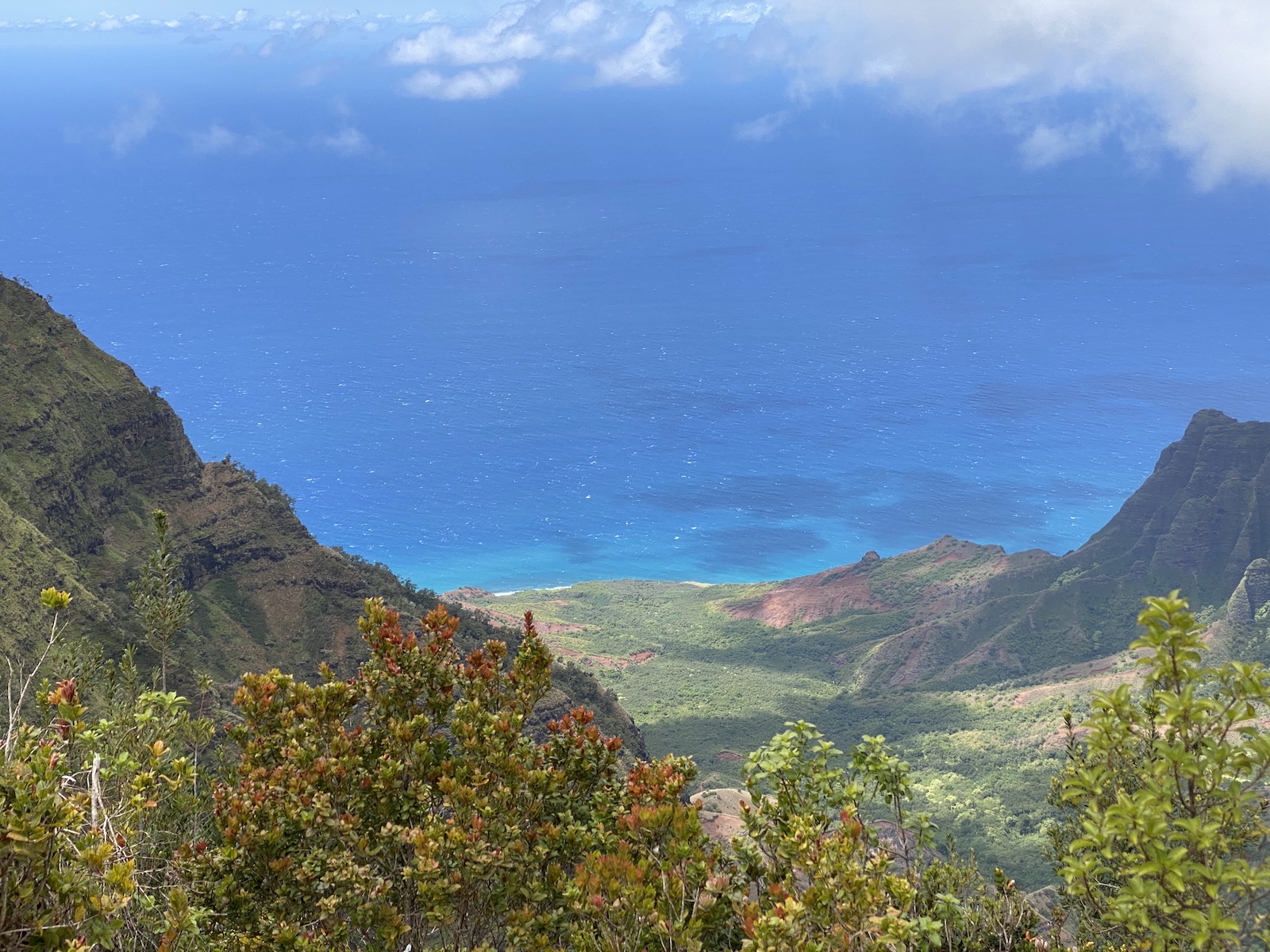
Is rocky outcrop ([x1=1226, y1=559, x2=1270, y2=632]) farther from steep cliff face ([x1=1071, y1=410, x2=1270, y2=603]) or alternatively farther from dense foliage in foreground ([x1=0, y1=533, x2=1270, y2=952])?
dense foliage in foreground ([x1=0, y1=533, x2=1270, y2=952])

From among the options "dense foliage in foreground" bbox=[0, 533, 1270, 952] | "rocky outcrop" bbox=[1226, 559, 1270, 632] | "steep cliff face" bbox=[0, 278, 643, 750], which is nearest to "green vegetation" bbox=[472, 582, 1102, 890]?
"rocky outcrop" bbox=[1226, 559, 1270, 632]

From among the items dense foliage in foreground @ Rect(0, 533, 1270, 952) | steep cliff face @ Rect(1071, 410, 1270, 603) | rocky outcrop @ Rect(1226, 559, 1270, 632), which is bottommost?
dense foliage in foreground @ Rect(0, 533, 1270, 952)

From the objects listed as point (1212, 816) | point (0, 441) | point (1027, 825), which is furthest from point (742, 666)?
point (1212, 816)

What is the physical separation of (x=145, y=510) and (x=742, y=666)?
209 feet

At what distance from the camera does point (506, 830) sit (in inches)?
462

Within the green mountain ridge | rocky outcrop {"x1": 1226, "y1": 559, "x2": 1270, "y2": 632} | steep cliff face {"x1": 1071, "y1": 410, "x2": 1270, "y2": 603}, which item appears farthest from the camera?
steep cliff face {"x1": 1071, "y1": 410, "x2": 1270, "y2": 603}

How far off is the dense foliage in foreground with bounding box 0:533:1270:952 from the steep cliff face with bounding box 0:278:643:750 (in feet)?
109

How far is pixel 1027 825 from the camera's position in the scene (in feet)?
211

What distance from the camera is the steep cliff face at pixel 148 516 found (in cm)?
4781

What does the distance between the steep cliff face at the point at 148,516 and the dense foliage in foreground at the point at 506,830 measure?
33.3 m

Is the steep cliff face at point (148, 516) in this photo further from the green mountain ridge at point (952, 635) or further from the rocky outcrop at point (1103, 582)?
the rocky outcrop at point (1103, 582)

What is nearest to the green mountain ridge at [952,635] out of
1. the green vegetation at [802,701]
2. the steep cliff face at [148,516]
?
the green vegetation at [802,701]

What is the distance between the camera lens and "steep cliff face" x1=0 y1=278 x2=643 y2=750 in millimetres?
47812

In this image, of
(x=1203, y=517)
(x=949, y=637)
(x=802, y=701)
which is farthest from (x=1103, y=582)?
(x=802, y=701)
